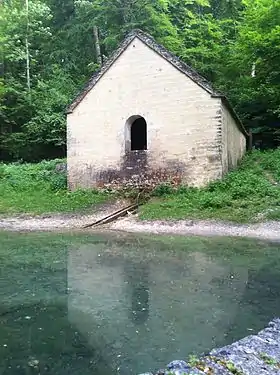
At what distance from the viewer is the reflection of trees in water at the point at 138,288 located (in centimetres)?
659

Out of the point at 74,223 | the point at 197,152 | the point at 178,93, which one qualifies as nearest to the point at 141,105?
the point at 178,93

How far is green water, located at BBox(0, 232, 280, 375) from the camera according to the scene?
16.7 ft

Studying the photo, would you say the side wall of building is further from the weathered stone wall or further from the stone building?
the weathered stone wall

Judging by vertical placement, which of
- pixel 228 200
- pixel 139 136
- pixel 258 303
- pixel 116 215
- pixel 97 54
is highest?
pixel 97 54

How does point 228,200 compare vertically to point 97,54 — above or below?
below

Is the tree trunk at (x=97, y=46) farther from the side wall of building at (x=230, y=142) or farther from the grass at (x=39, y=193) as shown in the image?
the side wall of building at (x=230, y=142)

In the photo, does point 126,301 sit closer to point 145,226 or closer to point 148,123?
point 145,226

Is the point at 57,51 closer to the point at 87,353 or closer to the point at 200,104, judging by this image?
the point at 200,104

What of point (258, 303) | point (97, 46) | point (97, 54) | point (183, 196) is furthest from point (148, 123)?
point (97, 46)

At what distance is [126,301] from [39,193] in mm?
12496

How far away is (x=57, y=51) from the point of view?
3381 centimetres

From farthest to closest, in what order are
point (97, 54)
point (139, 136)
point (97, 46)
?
point (97, 54) → point (97, 46) → point (139, 136)

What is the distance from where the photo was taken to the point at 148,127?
19.2 m

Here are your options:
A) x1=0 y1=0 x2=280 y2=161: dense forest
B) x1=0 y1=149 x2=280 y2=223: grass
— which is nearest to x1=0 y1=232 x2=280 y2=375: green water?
x1=0 y1=149 x2=280 y2=223: grass
